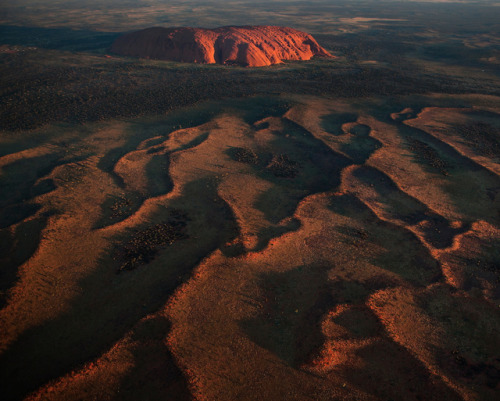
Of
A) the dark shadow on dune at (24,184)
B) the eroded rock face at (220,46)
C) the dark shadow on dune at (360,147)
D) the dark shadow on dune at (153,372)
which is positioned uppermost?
the eroded rock face at (220,46)

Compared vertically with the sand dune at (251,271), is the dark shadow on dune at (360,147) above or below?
above

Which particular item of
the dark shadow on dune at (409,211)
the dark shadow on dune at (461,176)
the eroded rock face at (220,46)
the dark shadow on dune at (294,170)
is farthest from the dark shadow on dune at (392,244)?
the eroded rock face at (220,46)

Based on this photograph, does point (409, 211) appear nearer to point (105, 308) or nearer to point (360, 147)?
point (360, 147)

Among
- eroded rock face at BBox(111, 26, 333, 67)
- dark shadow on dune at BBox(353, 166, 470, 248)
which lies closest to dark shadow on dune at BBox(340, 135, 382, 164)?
dark shadow on dune at BBox(353, 166, 470, 248)

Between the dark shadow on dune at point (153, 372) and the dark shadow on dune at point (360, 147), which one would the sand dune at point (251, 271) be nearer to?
the dark shadow on dune at point (153, 372)

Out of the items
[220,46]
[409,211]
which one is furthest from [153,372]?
[220,46]

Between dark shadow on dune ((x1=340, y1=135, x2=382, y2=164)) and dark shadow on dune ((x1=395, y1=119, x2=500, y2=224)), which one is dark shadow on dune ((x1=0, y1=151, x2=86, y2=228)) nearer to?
dark shadow on dune ((x1=340, y1=135, x2=382, y2=164))
